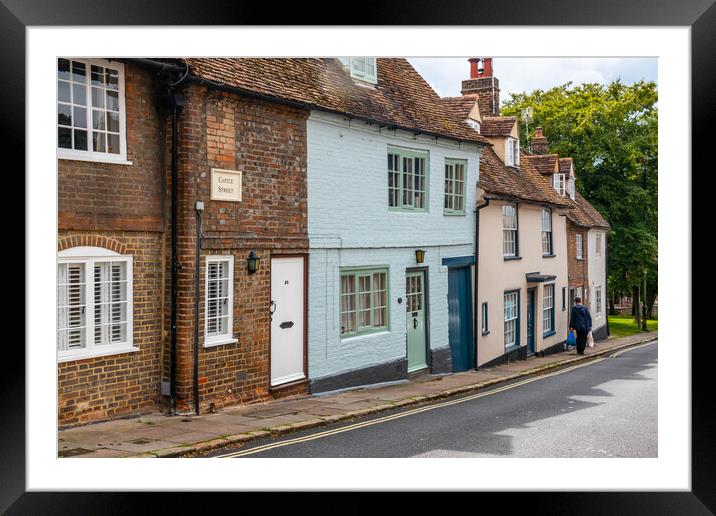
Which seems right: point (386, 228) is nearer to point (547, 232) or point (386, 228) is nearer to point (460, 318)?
point (460, 318)

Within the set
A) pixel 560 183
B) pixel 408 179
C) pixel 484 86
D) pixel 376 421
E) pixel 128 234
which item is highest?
pixel 484 86

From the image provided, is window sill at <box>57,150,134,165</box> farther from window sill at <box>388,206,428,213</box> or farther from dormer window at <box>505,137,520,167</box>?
dormer window at <box>505,137,520,167</box>

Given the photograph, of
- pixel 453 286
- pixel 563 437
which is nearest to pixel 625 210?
pixel 453 286

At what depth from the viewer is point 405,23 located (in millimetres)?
6758

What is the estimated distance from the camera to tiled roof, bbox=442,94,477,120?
1659 cm

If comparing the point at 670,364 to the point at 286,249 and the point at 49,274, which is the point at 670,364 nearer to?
the point at 286,249

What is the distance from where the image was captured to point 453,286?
49.6 ft

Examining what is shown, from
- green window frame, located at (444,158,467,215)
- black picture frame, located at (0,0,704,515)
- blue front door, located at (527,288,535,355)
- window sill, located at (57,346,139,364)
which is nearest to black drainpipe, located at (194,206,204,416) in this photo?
window sill, located at (57,346,139,364)

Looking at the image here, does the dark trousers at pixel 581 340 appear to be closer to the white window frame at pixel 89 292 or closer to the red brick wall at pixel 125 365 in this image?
the red brick wall at pixel 125 365

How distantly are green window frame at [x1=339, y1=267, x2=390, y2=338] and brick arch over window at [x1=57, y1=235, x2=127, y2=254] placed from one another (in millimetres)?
4036

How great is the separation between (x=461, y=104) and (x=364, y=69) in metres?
4.99

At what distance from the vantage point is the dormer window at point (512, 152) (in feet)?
61.6

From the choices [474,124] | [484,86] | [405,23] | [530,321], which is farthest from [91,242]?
[484,86]

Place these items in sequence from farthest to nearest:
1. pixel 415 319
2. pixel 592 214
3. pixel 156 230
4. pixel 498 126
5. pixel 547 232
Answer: pixel 498 126 → pixel 547 232 → pixel 592 214 → pixel 415 319 → pixel 156 230
